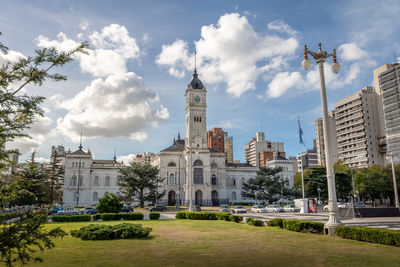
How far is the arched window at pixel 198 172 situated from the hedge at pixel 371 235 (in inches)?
2353

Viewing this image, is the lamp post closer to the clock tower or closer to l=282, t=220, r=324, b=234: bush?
l=282, t=220, r=324, b=234: bush

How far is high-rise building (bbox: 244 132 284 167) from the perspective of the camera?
169750mm

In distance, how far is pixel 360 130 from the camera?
104938 millimetres

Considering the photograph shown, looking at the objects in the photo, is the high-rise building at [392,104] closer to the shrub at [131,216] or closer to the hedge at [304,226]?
the shrub at [131,216]

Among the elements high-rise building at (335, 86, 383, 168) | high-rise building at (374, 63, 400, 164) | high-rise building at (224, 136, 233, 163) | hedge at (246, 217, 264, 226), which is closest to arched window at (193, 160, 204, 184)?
hedge at (246, 217, 264, 226)

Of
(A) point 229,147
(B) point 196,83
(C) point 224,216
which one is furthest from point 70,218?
(A) point 229,147

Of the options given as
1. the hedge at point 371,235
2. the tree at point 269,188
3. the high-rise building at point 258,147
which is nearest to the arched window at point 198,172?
the tree at point 269,188

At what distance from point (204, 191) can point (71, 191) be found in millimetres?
33147

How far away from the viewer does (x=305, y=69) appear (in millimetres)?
19375

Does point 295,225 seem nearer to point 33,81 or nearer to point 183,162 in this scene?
point 33,81

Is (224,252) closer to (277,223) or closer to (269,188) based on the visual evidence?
(277,223)

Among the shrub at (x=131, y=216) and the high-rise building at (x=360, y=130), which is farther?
the high-rise building at (x=360, y=130)

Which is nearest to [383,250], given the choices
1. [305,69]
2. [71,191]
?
[305,69]

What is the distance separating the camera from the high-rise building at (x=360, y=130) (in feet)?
337
